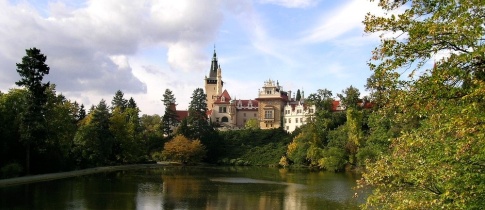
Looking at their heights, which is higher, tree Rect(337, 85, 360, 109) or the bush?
tree Rect(337, 85, 360, 109)

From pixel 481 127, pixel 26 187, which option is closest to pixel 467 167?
pixel 481 127

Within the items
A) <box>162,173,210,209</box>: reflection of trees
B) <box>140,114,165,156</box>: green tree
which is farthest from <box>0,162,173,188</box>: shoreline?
<box>140,114,165,156</box>: green tree

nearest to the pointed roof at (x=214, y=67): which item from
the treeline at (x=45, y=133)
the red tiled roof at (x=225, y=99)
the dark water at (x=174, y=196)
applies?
the red tiled roof at (x=225, y=99)

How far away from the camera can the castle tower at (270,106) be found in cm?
7494

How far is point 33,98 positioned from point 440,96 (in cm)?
3027

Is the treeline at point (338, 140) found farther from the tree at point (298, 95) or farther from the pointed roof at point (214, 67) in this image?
the pointed roof at point (214, 67)

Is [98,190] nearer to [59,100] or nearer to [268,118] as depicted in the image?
[59,100]

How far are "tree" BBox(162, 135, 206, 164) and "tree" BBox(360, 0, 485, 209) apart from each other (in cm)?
4878

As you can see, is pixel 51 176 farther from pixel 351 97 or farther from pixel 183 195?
pixel 351 97

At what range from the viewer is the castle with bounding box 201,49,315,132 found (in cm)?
7344

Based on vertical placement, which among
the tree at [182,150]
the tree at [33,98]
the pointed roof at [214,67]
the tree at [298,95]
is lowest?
the tree at [182,150]

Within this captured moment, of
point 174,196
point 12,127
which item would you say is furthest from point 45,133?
point 174,196

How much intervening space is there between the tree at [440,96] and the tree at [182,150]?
48776 mm

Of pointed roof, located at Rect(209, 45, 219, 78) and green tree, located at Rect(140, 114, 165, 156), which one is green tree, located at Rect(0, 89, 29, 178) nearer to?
green tree, located at Rect(140, 114, 165, 156)
